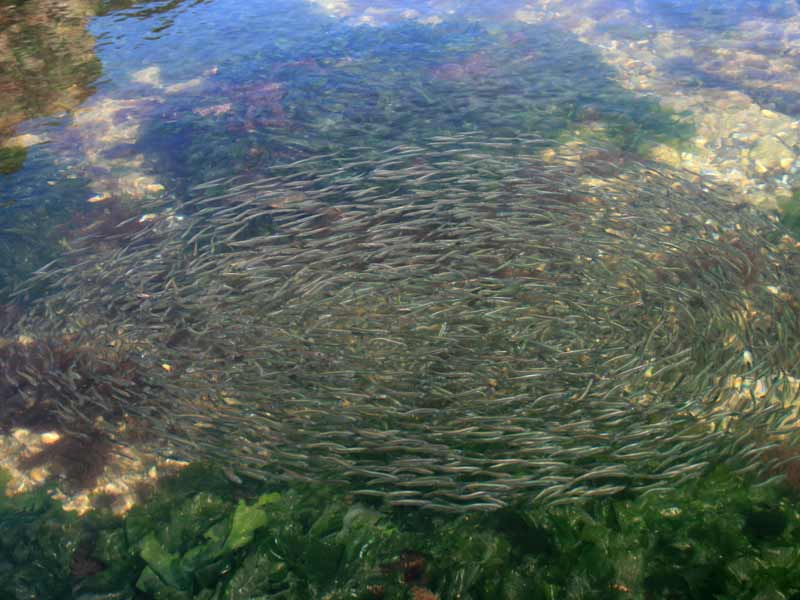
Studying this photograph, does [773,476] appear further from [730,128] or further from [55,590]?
[730,128]

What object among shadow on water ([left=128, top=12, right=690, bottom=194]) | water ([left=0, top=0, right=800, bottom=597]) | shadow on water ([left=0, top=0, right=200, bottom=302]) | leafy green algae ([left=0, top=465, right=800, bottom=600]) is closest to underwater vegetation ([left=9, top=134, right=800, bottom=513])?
water ([left=0, top=0, right=800, bottom=597])

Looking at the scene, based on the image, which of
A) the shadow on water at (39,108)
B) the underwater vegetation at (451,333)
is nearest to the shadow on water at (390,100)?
the shadow on water at (39,108)

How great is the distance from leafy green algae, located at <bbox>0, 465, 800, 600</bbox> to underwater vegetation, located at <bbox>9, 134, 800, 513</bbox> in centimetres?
19

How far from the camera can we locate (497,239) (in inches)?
244

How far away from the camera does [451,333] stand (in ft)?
17.0

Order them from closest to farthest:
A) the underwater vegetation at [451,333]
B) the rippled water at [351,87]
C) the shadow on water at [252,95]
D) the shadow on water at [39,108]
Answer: the underwater vegetation at [451,333], the shadow on water at [39,108], the rippled water at [351,87], the shadow on water at [252,95]

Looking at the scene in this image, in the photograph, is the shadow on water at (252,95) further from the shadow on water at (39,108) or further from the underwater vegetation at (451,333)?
the underwater vegetation at (451,333)

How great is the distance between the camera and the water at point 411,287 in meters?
4.41

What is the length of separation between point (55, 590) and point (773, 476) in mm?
5555

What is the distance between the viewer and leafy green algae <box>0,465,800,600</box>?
358cm

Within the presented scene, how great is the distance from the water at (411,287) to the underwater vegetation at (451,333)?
3cm

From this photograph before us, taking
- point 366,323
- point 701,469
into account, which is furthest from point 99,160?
point 701,469

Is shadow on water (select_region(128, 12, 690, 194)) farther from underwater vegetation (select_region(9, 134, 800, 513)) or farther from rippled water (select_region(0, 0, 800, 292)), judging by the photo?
underwater vegetation (select_region(9, 134, 800, 513))

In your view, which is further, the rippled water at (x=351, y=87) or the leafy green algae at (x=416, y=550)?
the rippled water at (x=351, y=87)
